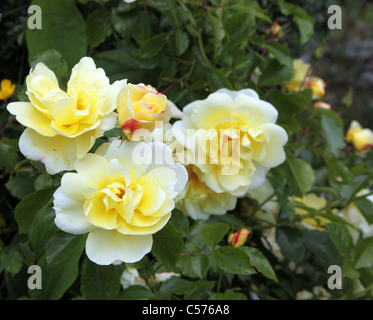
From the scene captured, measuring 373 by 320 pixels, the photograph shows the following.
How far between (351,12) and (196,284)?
9.25 feet

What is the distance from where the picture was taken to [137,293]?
594mm

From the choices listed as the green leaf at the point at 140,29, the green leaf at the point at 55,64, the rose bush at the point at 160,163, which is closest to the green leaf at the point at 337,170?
the rose bush at the point at 160,163

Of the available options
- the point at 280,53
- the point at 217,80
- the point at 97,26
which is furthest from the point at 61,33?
the point at 280,53

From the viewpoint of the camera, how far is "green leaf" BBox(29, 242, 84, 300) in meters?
0.64

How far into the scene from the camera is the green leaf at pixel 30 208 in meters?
0.50

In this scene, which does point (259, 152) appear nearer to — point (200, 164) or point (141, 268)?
point (200, 164)

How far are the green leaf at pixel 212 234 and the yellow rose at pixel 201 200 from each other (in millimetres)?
59

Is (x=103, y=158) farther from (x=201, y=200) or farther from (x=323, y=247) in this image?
(x=323, y=247)

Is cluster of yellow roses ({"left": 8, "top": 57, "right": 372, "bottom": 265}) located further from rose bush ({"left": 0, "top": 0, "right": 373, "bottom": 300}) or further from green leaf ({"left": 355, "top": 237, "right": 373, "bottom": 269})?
green leaf ({"left": 355, "top": 237, "right": 373, "bottom": 269})

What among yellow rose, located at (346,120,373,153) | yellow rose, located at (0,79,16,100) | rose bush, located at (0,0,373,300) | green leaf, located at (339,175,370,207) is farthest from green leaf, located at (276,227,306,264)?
yellow rose, located at (0,79,16,100)

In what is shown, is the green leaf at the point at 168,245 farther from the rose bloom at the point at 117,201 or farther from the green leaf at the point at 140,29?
the green leaf at the point at 140,29

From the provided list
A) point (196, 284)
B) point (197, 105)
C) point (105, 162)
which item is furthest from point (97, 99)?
point (196, 284)

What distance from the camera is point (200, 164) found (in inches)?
23.8
